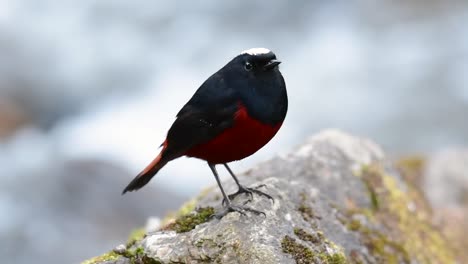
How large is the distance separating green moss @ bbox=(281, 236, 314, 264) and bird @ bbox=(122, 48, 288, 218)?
264 mm

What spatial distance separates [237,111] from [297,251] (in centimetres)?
89

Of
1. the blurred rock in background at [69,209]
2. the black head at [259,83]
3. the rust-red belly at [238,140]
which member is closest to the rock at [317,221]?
the rust-red belly at [238,140]

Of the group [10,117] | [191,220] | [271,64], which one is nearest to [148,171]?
[191,220]

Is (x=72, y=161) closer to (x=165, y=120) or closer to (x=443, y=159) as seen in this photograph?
(x=165, y=120)

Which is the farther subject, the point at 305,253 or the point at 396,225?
the point at 396,225

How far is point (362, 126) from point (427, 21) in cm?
483

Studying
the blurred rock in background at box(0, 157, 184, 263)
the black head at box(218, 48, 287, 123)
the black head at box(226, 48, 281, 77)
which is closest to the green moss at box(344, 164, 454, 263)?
the black head at box(218, 48, 287, 123)

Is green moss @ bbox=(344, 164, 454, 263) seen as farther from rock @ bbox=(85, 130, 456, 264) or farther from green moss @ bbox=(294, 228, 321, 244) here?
green moss @ bbox=(294, 228, 321, 244)

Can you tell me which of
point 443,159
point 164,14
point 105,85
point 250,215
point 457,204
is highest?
point 164,14

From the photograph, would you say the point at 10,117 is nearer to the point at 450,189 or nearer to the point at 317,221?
the point at 450,189

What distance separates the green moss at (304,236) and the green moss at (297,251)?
104 mm

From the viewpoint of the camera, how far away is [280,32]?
53.7ft

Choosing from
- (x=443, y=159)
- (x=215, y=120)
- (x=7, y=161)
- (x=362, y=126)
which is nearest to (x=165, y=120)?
(x=7, y=161)

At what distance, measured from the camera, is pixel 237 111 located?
4.05 m
